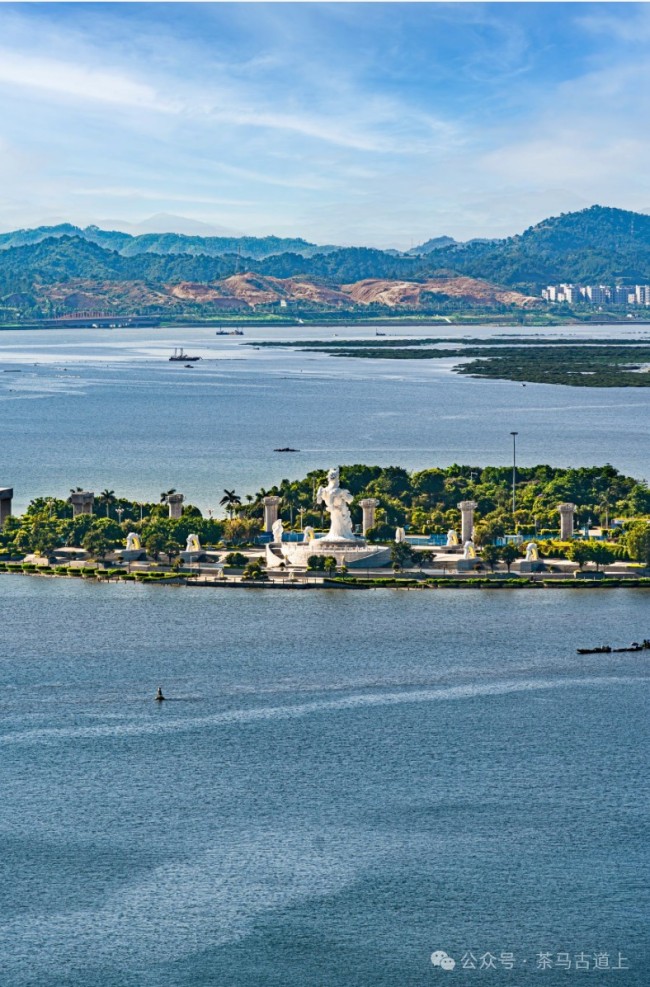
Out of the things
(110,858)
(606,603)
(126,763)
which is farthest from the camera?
(606,603)

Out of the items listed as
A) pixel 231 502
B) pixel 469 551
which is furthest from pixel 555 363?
pixel 469 551

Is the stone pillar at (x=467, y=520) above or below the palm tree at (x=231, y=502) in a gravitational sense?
below

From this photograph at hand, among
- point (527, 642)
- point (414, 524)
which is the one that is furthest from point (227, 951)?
point (414, 524)

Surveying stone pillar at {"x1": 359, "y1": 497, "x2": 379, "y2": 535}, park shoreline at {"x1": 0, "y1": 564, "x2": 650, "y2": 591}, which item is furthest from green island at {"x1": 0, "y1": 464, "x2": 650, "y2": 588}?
stone pillar at {"x1": 359, "y1": 497, "x2": 379, "y2": 535}

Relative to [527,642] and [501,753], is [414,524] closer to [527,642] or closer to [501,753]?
[527,642]

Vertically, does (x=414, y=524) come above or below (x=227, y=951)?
above

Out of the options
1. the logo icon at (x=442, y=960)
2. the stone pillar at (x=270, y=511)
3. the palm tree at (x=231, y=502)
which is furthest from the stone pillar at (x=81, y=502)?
the logo icon at (x=442, y=960)

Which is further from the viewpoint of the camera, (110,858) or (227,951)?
(110,858)

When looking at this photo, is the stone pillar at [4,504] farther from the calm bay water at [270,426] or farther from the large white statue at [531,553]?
the large white statue at [531,553]

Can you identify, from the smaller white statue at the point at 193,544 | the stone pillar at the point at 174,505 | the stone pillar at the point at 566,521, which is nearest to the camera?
the smaller white statue at the point at 193,544
